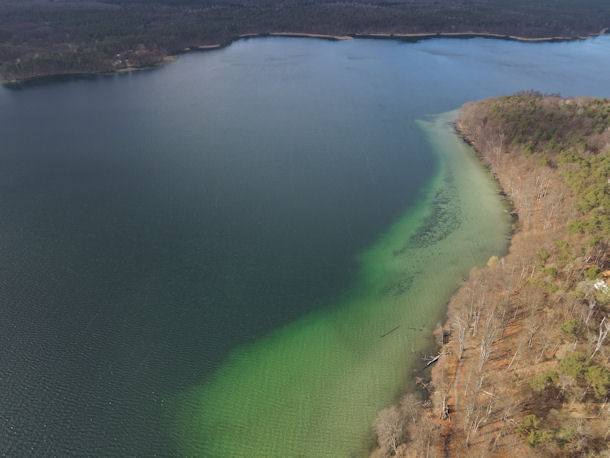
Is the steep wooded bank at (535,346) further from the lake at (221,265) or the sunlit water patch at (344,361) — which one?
the lake at (221,265)

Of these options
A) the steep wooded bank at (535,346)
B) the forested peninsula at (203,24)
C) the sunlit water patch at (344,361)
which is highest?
the forested peninsula at (203,24)

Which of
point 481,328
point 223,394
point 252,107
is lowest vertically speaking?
point 223,394

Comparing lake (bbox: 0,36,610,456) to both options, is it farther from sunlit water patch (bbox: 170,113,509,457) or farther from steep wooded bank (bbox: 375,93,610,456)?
steep wooded bank (bbox: 375,93,610,456)

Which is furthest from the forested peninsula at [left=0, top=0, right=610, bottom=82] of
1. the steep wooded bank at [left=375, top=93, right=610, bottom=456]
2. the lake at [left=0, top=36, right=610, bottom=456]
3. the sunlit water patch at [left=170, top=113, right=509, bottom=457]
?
the steep wooded bank at [left=375, top=93, right=610, bottom=456]

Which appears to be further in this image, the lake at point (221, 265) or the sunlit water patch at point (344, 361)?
the lake at point (221, 265)

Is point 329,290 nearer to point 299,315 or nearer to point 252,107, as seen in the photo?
point 299,315

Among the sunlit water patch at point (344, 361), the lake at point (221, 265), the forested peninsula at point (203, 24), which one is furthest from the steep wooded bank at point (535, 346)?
the forested peninsula at point (203, 24)

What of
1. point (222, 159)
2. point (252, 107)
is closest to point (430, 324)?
point (222, 159)
